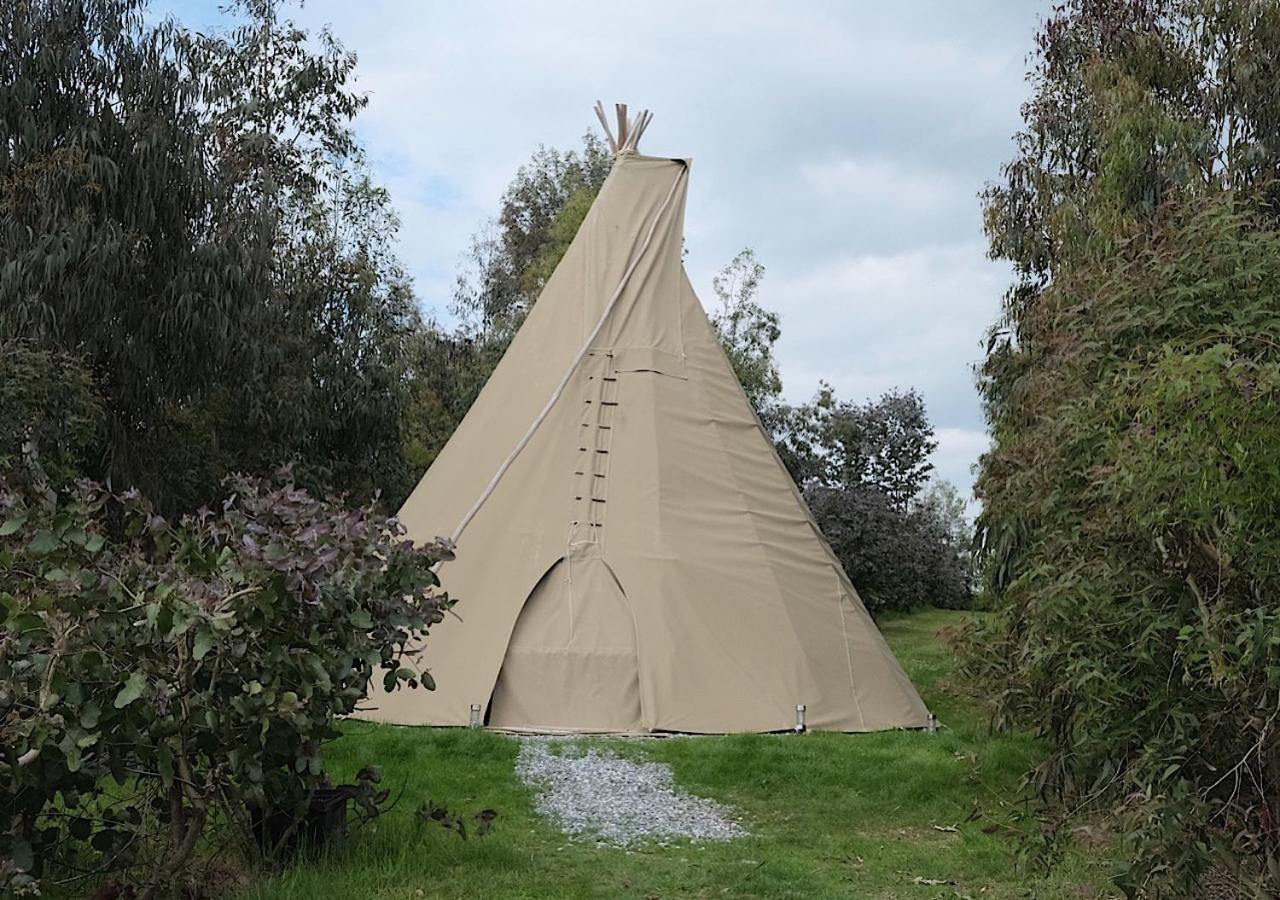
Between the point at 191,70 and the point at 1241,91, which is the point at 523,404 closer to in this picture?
the point at 191,70

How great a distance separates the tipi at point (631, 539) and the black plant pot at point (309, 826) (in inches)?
128

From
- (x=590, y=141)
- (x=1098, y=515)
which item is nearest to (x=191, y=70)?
(x=1098, y=515)

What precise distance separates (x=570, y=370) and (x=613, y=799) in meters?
3.69

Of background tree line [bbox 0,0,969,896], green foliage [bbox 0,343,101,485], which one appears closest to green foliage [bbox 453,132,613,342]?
background tree line [bbox 0,0,969,896]

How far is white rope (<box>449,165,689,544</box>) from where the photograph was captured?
870 centimetres

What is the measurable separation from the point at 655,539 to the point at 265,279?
22.6 feet

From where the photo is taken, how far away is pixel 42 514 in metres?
4.07

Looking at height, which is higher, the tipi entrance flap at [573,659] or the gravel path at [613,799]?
the tipi entrance flap at [573,659]

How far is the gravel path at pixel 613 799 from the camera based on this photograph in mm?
5875

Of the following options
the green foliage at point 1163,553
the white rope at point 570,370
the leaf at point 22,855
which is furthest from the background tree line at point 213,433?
the green foliage at point 1163,553

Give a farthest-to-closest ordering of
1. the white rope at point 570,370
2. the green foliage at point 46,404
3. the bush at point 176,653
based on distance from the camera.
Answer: the green foliage at point 46,404 < the white rope at point 570,370 < the bush at point 176,653

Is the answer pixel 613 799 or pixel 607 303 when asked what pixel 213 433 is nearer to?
pixel 607 303

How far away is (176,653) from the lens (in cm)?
407

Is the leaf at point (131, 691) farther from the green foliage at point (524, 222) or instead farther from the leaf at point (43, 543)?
the green foliage at point (524, 222)
